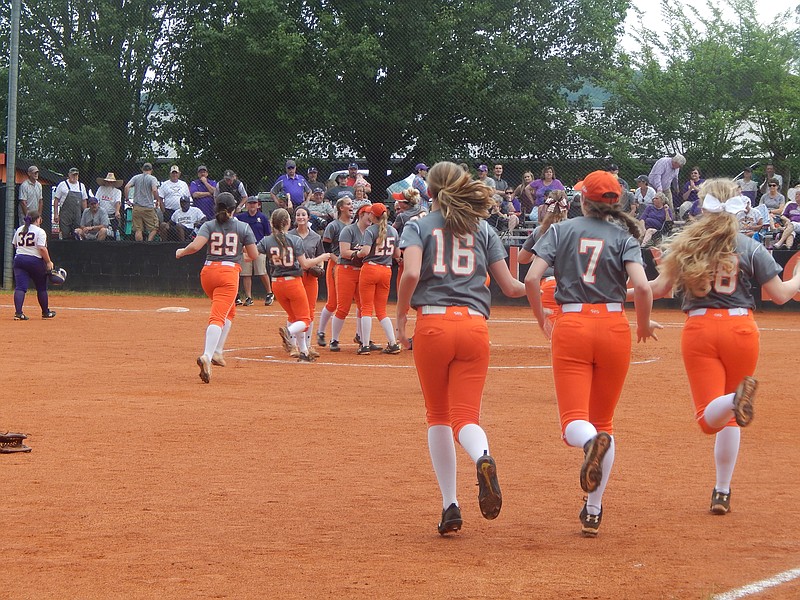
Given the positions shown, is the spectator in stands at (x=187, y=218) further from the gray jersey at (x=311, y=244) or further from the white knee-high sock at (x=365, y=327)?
the gray jersey at (x=311, y=244)

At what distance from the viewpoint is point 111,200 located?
28438 millimetres

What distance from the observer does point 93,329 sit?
19.8m

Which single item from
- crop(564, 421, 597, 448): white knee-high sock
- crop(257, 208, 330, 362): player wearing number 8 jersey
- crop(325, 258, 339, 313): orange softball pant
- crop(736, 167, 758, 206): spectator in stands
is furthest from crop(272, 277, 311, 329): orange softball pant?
crop(736, 167, 758, 206): spectator in stands

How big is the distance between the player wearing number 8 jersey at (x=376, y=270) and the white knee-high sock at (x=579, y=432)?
31.4ft

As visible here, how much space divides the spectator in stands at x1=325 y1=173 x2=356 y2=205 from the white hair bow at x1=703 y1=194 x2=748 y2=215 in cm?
1878

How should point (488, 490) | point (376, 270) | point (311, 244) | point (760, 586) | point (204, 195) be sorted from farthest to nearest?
point (204, 195) < point (376, 270) < point (311, 244) < point (488, 490) < point (760, 586)

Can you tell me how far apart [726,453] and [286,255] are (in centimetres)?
845

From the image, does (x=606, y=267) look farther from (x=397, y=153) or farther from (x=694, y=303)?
(x=397, y=153)

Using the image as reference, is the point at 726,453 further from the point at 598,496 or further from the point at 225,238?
the point at 225,238

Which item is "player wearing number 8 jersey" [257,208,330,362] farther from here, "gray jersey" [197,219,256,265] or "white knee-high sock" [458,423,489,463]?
"white knee-high sock" [458,423,489,463]

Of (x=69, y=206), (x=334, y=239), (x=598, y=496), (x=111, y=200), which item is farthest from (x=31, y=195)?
(x=598, y=496)

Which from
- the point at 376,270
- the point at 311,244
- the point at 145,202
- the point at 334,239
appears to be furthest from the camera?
the point at 145,202

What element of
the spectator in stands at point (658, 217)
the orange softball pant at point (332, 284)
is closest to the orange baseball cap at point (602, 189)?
the orange softball pant at point (332, 284)

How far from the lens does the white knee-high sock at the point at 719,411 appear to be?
6.43 meters
